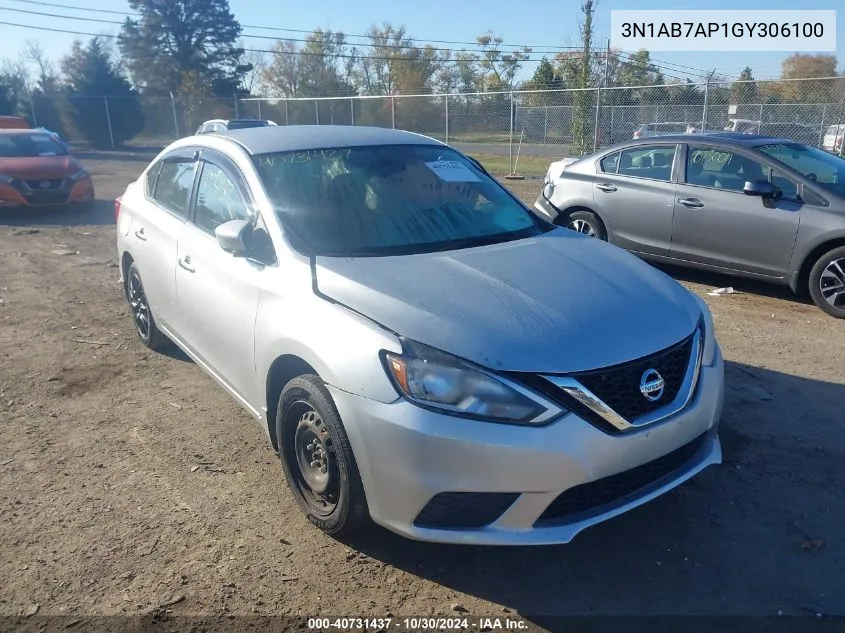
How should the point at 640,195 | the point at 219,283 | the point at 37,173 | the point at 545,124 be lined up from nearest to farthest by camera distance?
the point at 219,283
the point at 640,195
the point at 37,173
the point at 545,124

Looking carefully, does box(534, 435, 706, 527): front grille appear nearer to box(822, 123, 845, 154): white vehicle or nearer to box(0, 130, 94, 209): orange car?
box(0, 130, 94, 209): orange car

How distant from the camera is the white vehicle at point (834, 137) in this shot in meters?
17.1

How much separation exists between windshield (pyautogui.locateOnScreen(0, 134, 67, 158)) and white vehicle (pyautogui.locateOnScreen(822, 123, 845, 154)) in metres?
17.0

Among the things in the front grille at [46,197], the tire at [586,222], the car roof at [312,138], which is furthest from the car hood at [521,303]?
the front grille at [46,197]

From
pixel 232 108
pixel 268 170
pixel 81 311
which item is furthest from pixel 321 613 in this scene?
pixel 232 108

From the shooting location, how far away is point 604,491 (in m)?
2.71

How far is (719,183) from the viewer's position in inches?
271

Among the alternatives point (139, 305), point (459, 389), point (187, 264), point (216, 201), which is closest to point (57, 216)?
point (139, 305)

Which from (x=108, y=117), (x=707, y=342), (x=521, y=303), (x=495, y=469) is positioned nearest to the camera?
(x=495, y=469)

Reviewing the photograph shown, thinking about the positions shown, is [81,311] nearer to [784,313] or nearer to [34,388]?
[34,388]

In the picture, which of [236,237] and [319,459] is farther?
[236,237]

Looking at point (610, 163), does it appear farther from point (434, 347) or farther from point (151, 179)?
point (434, 347)

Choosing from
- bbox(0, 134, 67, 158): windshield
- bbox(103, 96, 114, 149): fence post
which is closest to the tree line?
bbox(103, 96, 114, 149): fence post

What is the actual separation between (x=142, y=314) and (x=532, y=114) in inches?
789
